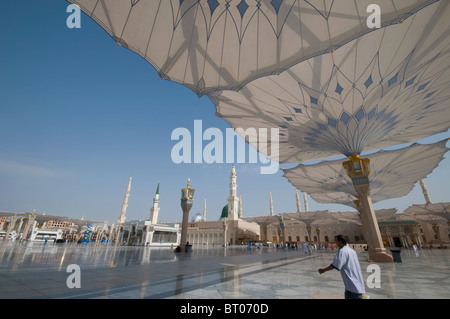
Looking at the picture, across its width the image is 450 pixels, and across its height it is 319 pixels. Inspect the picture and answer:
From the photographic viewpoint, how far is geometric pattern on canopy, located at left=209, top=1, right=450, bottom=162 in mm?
7562

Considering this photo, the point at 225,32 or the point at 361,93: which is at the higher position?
the point at 225,32

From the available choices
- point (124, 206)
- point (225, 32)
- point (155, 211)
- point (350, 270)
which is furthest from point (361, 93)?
point (124, 206)

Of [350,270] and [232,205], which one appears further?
[232,205]

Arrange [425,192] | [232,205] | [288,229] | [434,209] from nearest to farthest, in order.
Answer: [434,209] → [425,192] → [232,205] → [288,229]

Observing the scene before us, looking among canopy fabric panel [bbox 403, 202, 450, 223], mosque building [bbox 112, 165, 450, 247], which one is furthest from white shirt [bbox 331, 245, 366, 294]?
canopy fabric panel [bbox 403, 202, 450, 223]

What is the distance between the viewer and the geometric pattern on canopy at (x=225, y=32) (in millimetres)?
6348

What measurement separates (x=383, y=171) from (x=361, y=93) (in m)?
12.5

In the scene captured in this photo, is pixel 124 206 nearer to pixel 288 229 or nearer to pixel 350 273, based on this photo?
pixel 288 229

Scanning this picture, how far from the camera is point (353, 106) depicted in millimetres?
10234

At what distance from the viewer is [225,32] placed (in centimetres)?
777

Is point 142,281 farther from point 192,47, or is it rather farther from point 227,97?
point 227,97

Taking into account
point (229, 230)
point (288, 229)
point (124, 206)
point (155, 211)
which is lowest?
point (229, 230)

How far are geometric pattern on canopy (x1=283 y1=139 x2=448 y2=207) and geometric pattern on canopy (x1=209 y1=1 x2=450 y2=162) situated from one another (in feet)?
6.54
